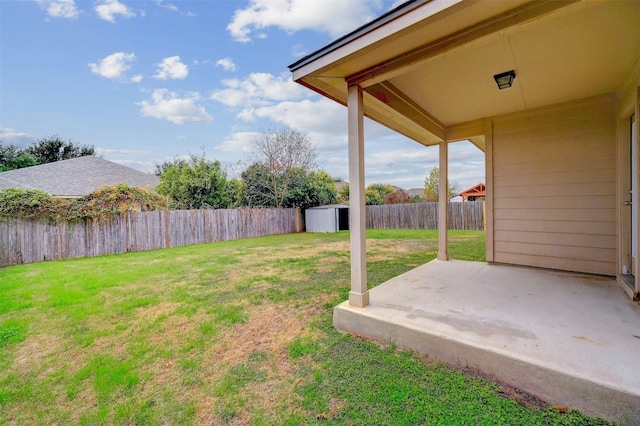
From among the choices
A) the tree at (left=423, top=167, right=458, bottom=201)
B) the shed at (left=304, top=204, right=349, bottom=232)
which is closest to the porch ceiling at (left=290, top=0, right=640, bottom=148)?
the shed at (left=304, top=204, right=349, bottom=232)

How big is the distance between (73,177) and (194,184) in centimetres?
445

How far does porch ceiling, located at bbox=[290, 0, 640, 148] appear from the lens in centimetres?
176

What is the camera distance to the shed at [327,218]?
14.1m

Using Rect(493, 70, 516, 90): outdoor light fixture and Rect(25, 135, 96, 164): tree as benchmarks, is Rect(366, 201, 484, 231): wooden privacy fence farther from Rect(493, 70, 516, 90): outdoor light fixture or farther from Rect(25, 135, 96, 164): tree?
Rect(25, 135, 96, 164): tree

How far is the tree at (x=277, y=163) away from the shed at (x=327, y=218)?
1.87 m

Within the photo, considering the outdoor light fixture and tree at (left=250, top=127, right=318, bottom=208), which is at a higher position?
tree at (left=250, top=127, right=318, bottom=208)

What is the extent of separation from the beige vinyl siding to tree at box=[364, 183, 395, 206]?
16.9 m

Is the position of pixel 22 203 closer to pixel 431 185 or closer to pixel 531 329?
pixel 531 329

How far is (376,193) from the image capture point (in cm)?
2348

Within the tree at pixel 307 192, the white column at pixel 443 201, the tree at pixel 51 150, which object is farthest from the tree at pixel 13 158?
the white column at pixel 443 201

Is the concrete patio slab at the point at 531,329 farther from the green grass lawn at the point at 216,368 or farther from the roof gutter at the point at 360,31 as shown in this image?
the roof gutter at the point at 360,31

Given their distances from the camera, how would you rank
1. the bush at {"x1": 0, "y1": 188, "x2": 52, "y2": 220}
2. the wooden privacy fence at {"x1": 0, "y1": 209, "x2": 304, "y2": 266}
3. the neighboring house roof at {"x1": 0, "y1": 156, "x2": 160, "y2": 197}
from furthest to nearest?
the neighboring house roof at {"x1": 0, "y1": 156, "x2": 160, "y2": 197}
the wooden privacy fence at {"x1": 0, "y1": 209, "x2": 304, "y2": 266}
the bush at {"x1": 0, "y1": 188, "x2": 52, "y2": 220}

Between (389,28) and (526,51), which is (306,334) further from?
(526,51)

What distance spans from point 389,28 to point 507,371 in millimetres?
2462
